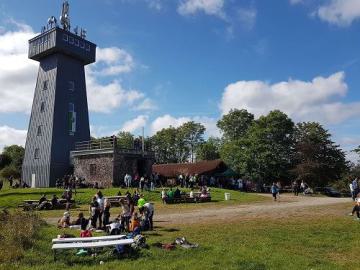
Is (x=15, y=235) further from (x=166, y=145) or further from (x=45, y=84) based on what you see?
(x=166, y=145)

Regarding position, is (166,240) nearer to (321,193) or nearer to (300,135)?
(321,193)

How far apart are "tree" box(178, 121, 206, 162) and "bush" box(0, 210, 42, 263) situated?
264 feet

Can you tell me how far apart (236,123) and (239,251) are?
6939cm

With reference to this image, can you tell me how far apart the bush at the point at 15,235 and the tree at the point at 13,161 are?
53.0 meters

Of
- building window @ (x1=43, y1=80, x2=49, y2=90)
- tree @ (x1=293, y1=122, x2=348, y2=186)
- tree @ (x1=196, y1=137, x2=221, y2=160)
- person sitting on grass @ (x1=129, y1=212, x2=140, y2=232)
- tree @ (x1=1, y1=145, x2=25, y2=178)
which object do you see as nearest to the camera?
person sitting on grass @ (x1=129, y1=212, x2=140, y2=232)

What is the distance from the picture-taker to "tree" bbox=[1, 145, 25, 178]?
6567 centimetres

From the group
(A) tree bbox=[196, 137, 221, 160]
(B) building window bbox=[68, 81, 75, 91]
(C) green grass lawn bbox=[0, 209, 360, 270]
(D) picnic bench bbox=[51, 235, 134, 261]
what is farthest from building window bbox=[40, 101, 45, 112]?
(A) tree bbox=[196, 137, 221, 160]

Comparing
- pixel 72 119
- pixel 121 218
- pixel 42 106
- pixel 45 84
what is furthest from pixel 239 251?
pixel 45 84

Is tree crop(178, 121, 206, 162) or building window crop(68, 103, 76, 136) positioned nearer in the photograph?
building window crop(68, 103, 76, 136)

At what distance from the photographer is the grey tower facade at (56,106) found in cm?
4422

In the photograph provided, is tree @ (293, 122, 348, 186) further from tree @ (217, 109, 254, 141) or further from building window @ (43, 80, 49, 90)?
building window @ (43, 80, 49, 90)

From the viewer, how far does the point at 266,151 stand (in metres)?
54.6

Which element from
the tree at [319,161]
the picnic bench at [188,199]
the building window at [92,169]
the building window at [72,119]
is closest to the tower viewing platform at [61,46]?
the building window at [72,119]

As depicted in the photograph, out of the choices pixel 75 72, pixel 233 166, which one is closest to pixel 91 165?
pixel 75 72
